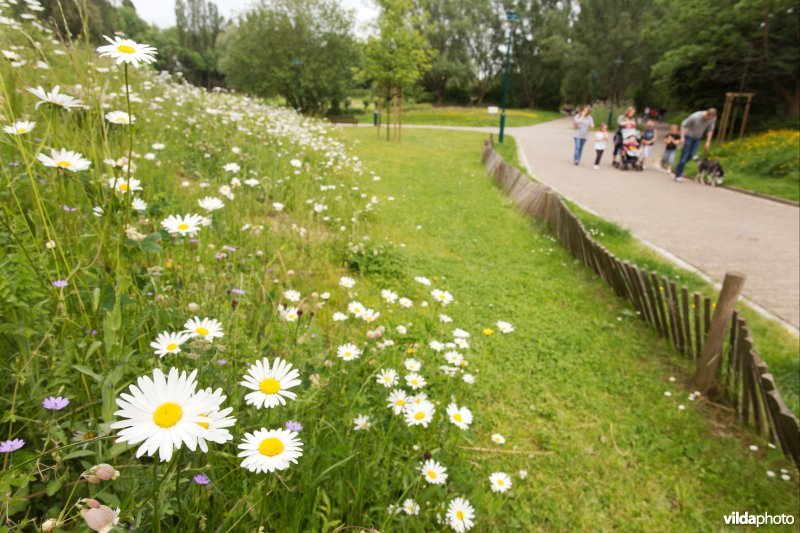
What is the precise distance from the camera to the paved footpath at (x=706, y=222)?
5.48 m

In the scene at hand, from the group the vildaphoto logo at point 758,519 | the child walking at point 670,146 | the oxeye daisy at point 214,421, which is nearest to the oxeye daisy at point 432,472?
the oxeye daisy at point 214,421

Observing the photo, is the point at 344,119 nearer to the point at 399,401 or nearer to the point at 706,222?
the point at 706,222

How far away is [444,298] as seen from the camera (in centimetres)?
262

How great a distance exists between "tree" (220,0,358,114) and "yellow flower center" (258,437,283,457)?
1521 inches

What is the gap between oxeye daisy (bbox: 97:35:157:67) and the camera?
99cm

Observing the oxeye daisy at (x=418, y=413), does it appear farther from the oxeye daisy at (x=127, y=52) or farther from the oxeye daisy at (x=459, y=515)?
the oxeye daisy at (x=127, y=52)

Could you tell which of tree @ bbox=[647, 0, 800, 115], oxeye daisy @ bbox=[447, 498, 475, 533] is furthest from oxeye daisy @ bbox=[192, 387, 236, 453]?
tree @ bbox=[647, 0, 800, 115]

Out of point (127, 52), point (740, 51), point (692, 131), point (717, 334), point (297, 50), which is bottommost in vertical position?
point (717, 334)

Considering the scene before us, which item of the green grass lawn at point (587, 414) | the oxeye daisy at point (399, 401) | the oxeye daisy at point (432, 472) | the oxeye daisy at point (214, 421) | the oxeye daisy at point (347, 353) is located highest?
the oxeye daisy at point (214, 421)

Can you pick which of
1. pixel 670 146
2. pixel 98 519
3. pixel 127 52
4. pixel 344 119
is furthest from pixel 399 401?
pixel 344 119

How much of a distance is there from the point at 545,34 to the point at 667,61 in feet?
114

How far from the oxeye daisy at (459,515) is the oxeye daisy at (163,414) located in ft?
4.23

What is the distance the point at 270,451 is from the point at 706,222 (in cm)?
922

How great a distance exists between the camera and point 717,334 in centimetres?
331
